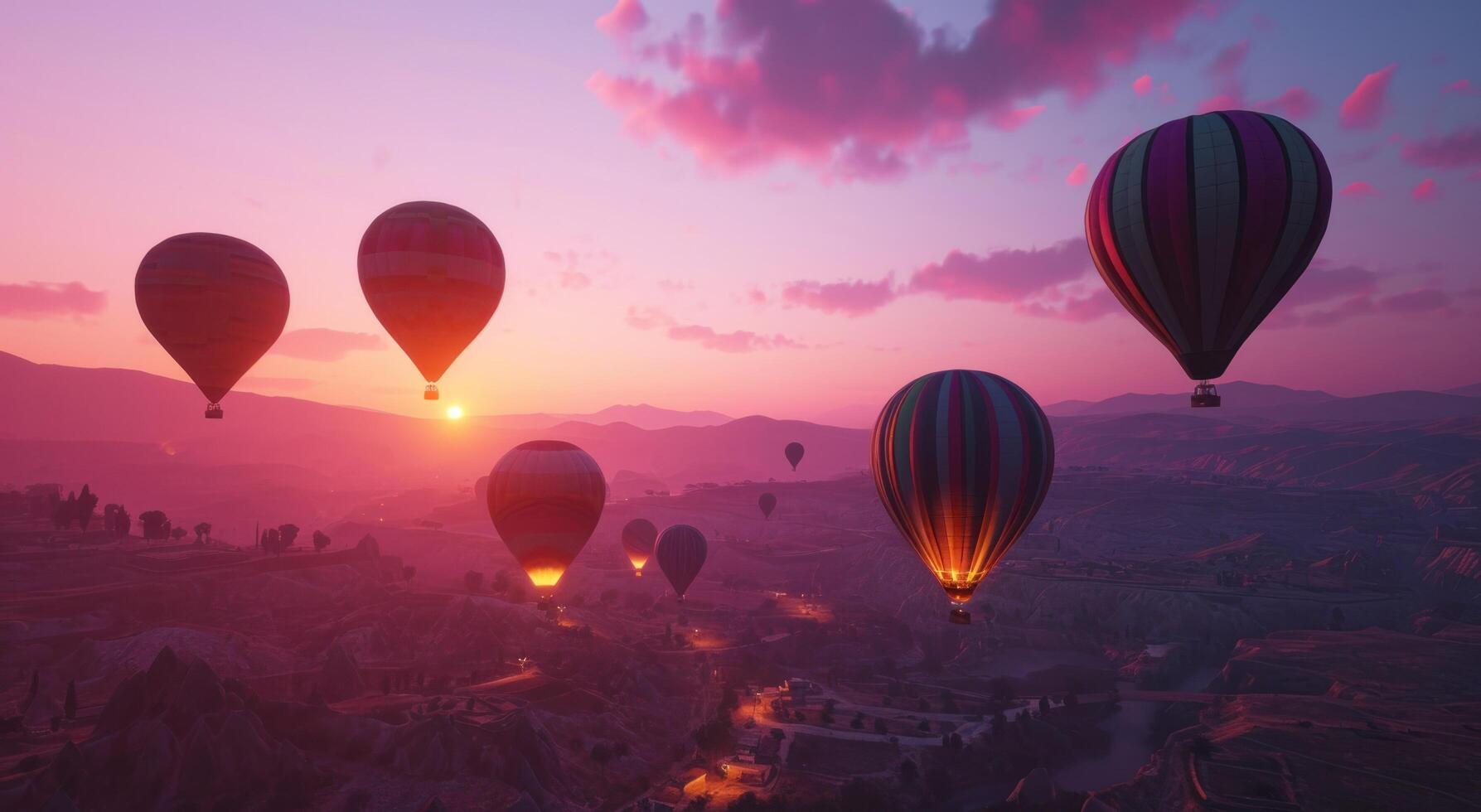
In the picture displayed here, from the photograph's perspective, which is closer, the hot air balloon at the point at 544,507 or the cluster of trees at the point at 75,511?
the hot air balloon at the point at 544,507

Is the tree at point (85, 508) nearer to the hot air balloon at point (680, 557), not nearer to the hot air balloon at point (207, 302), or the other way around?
the hot air balloon at point (680, 557)

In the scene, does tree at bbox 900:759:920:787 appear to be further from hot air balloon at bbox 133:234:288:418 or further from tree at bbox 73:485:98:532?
tree at bbox 73:485:98:532

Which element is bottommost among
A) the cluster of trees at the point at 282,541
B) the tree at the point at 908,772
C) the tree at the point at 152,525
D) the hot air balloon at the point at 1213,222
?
the tree at the point at 908,772

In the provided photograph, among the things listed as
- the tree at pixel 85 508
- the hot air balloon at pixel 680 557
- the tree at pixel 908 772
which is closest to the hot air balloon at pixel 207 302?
the tree at pixel 908 772

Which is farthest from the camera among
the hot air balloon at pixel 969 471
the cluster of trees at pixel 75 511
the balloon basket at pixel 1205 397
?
the cluster of trees at pixel 75 511

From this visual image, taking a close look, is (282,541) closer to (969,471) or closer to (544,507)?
(544,507)

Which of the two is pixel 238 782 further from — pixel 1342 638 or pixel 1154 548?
pixel 1154 548

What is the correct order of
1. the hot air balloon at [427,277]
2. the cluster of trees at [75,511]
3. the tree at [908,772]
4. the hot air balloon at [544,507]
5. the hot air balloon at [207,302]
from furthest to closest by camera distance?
the cluster of trees at [75,511]
the tree at [908,772]
the hot air balloon at [544,507]
the hot air balloon at [207,302]
the hot air balloon at [427,277]
